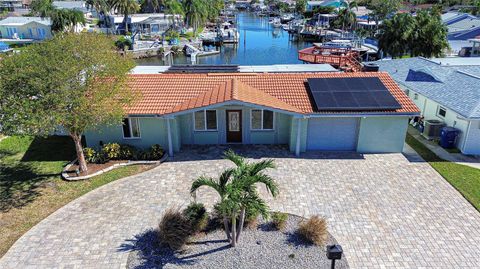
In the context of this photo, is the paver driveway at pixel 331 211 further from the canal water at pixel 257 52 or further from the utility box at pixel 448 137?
the canal water at pixel 257 52

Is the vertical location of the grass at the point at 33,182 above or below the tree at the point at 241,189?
below

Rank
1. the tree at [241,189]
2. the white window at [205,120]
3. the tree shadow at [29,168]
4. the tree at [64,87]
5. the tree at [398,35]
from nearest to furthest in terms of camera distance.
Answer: the tree at [241,189]
the tree at [64,87]
the tree shadow at [29,168]
the white window at [205,120]
the tree at [398,35]

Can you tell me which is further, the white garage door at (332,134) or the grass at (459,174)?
the white garage door at (332,134)

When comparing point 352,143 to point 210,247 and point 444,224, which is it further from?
point 210,247

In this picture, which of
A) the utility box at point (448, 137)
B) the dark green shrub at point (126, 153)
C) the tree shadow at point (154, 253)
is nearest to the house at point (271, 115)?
the dark green shrub at point (126, 153)

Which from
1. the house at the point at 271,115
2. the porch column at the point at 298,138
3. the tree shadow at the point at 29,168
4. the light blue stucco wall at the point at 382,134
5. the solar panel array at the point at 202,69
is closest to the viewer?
the tree shadow at the point at 29,168

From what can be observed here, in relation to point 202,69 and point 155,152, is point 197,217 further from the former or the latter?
point 202,69

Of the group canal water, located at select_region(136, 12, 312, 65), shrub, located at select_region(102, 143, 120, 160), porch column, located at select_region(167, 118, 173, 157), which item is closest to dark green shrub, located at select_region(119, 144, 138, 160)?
shrub, located at select_region(102, 143, 120, 160)
